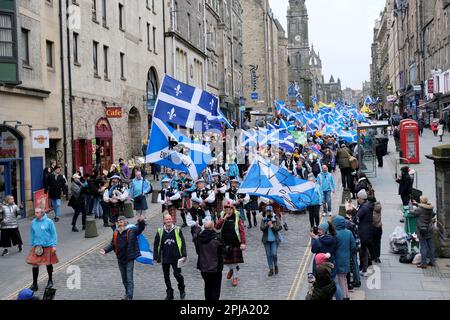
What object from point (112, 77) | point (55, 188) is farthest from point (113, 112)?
point (55, 188)

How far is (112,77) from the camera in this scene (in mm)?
30891

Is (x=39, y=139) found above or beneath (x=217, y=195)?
A: above

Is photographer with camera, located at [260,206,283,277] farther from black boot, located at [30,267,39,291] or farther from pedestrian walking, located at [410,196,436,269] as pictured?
black boot, located at [30,267,39,291]

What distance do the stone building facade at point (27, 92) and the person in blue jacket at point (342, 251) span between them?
1333 centimetres

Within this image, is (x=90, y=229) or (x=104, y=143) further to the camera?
(x=104, y=143)

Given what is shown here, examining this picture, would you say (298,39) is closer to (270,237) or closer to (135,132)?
(135,132)

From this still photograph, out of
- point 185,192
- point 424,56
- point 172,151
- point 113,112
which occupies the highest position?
point 424,56

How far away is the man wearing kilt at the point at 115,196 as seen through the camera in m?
17.1

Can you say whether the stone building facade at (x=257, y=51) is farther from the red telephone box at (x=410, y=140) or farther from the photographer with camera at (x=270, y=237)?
the photographer with camera at (x=270, y=237)

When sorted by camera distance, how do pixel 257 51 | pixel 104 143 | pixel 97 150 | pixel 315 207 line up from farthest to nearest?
1. pixel 257 51
2. pixel 104 143
3. pixel 97 150
4. pixel 315 207

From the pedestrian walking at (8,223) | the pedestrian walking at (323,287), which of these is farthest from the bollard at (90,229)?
the pedestrian walking at (323,287)

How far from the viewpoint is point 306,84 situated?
490ft

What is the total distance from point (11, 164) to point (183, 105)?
26.7ft
